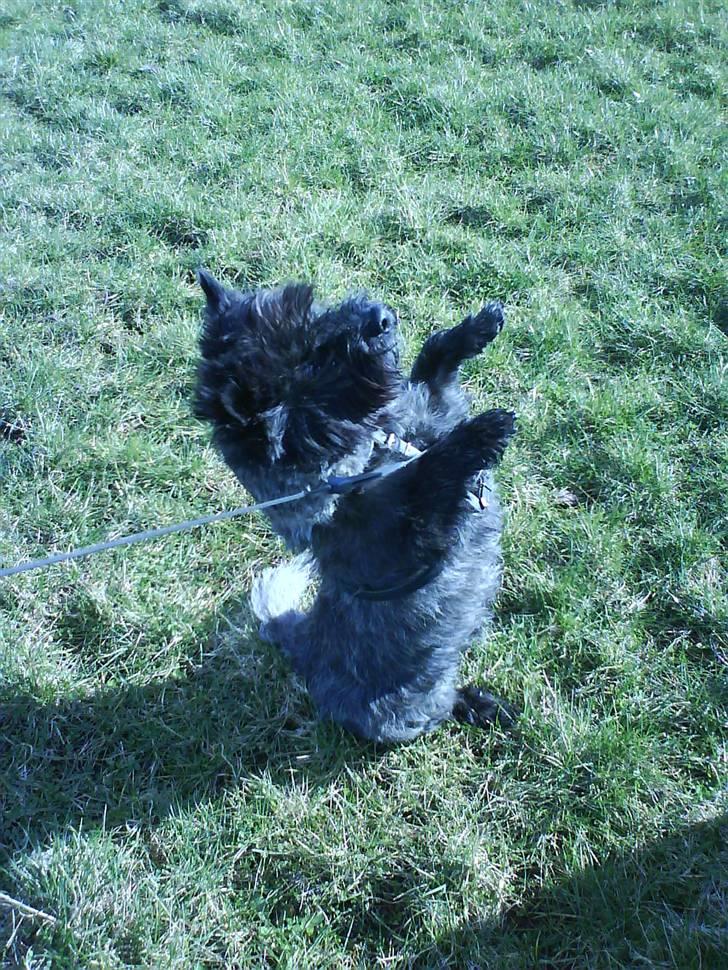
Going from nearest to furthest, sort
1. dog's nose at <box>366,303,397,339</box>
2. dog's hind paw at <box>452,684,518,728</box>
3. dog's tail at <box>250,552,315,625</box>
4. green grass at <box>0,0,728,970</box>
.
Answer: dog's nose at <box>366,303,397,339</box>
green grass at <box>0,0,728,970</box>
dog's hind paw at <box>452,684,518,728</box>
dog's tail at <box>250,552,315,625</box>

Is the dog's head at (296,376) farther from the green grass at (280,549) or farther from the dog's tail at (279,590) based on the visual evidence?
the green grass at (280,549)

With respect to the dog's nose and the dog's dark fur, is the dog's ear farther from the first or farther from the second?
the dog's nose

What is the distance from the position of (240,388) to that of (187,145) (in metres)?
3.96

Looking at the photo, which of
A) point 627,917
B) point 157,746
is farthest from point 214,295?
point 627,917

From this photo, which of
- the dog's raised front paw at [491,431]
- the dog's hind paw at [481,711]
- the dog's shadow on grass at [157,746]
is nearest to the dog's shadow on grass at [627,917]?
the dog's hind paw at [481,711]

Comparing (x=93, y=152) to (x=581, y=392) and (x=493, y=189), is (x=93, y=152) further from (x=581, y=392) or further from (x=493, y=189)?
(x=581, y=392)

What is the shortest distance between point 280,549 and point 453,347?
1.33m

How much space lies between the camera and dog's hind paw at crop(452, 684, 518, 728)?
2893mm

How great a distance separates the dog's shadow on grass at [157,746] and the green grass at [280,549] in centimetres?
1

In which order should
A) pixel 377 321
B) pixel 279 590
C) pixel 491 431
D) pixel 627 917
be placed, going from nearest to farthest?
pixel 377 321 < pixel 491 431 < pixel 627 917 < pixel 279 590

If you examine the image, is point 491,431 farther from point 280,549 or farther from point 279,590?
point 280,549

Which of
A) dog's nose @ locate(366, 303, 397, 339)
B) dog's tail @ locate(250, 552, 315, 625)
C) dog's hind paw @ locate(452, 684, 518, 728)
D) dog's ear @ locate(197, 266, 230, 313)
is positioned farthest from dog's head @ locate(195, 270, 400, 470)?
dog's hind paw @ locate(452, 684, 518, 728)

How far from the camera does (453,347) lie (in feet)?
8.87

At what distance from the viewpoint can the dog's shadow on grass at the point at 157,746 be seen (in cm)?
278
